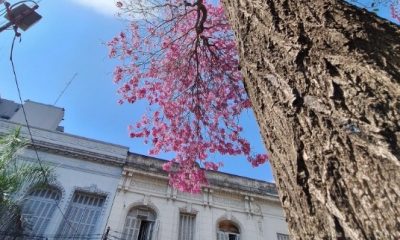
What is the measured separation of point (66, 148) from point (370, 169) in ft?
46.7

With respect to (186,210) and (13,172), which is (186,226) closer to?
(186,210)

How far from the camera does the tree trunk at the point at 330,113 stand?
0.84 metres

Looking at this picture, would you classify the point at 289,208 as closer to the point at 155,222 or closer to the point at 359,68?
the point at 359,68

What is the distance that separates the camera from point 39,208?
11.8 m

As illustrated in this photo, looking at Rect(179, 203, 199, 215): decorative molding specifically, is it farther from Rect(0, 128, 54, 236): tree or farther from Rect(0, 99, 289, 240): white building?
Rect(0, 128, 54, 236): tree

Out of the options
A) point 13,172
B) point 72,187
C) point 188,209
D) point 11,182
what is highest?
point 72,187

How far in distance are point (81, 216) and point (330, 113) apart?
12834 millimetres

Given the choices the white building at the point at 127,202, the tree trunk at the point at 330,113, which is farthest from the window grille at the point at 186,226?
the tree trunk at the point at 330,113

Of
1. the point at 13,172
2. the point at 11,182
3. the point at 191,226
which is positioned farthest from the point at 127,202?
the point at 11,182

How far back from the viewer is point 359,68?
103 centimetres

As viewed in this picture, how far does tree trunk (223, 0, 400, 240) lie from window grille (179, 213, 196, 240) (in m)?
12.3

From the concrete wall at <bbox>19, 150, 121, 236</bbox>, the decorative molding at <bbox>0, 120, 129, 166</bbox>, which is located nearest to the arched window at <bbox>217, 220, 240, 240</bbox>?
the concrete wall at <bbox>19, 150, 121, 236</bbox>

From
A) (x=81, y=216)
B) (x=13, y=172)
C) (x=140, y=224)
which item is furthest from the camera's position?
(x=140, y=224)

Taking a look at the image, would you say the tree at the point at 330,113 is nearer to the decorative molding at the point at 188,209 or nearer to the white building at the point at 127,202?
the white building at the point at 127,202
